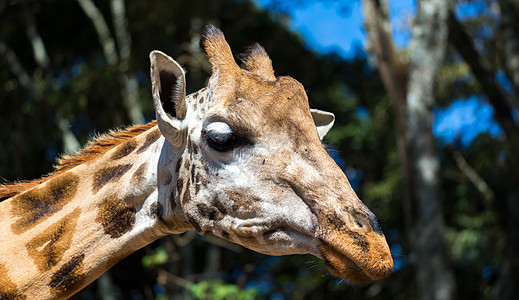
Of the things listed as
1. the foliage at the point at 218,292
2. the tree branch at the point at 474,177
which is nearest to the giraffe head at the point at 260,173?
the foliage at the point at 218,292

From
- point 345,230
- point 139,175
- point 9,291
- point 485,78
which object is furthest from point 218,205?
point 485,78

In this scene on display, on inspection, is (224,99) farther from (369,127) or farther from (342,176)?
(369,127)

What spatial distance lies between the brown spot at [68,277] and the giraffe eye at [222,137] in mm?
994

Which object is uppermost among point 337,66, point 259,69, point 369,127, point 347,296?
point 259,69

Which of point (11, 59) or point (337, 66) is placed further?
point (337, 66)

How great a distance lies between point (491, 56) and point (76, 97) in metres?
11.3

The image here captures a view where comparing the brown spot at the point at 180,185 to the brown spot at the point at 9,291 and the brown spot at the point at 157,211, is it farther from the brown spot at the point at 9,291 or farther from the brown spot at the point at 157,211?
the brown spot at the point at 9,291

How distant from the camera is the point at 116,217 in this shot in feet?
11.0

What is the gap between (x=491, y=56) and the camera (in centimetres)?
1644

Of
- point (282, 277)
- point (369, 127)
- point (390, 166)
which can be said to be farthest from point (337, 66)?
point (282, 277)

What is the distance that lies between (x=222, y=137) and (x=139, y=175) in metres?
0.61

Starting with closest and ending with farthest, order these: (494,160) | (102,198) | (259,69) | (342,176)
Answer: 1. (342,176)
2. (102,198)
3. (259,69)
4. (494,160)

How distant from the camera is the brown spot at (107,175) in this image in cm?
348

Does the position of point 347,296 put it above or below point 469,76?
below
